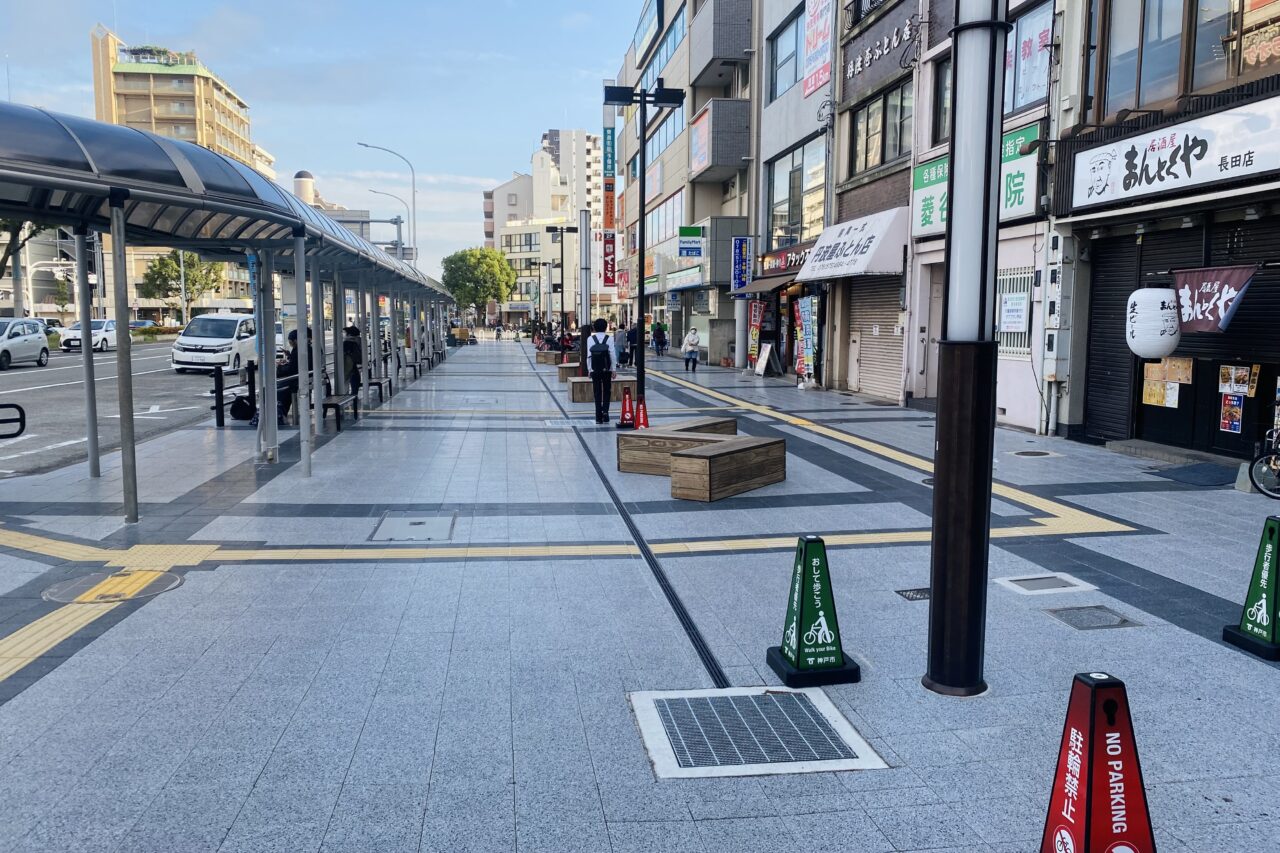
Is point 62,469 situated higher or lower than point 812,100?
lower

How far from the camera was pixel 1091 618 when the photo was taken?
6000 millimetres

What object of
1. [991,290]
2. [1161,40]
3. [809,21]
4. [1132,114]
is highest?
[809,21]

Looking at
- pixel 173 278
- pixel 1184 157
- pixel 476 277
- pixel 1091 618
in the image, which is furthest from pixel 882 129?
pixel 476 277

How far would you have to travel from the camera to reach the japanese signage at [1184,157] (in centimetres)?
1003

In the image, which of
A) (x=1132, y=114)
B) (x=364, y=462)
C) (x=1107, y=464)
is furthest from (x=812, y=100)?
(x=364, y=462)

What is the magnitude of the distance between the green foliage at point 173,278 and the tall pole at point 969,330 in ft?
256

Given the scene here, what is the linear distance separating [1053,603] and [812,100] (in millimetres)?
→ 20989

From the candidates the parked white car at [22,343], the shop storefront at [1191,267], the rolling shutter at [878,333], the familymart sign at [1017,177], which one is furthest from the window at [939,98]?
the parked white car at [22,343]

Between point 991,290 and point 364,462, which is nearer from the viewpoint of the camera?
point 991,290

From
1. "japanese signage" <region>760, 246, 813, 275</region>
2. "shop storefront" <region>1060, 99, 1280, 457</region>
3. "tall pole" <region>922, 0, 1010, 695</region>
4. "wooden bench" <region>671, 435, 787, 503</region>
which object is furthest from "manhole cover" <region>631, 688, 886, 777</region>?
"japanese signage" <region>760, 246, 813, 275</region>

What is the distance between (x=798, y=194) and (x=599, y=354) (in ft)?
43.6

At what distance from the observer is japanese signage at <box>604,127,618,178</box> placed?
48.7 meters

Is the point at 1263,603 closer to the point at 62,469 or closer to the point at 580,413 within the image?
the point at 62,469

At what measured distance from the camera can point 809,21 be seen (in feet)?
81.0
